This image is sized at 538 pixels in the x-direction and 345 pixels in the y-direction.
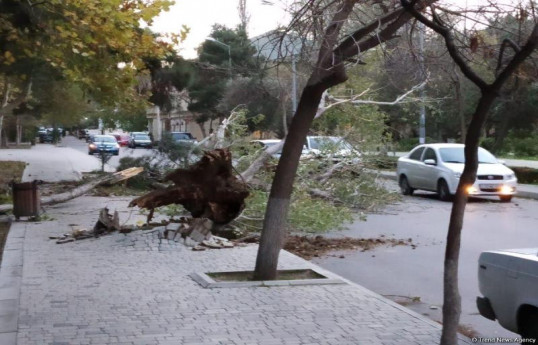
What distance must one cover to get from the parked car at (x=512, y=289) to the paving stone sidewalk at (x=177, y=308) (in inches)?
26.9

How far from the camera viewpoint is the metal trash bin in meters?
16.1

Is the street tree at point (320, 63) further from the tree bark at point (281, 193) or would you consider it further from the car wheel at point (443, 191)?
the car wheel at point (443, 191)

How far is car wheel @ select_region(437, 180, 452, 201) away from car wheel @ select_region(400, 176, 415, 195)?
6.26 feet

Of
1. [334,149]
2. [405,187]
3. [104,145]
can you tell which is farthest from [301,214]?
[104,145]

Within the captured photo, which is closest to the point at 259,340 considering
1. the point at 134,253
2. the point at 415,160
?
the point at 134,253

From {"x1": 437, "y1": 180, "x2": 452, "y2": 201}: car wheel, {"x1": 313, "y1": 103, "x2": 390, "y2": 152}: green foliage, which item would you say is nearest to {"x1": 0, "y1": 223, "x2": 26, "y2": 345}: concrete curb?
{"x1": 313, "y1": 103, "x2": 390, "y2": 152}: green foliage

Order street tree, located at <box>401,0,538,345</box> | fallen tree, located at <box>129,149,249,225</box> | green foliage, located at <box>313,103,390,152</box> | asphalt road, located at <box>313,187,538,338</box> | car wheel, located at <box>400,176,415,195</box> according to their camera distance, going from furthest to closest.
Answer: car wheel, located at <box>400,176,415,195</box>, green foliage, located at <box>313,103,390,152</box>, fallen tree, located at <box>129,149,249,225</box>, asphalt road, located at <box>313,187,538,338</box>, street tree, located at <box>401,0,538,345</box>

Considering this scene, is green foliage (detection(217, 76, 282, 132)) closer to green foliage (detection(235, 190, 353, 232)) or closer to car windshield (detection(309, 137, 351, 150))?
car windshield (detection(309, 137, 351, 150))

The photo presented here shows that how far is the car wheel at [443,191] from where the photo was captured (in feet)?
68.9

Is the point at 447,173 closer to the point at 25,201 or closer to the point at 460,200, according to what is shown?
the point at 25,201

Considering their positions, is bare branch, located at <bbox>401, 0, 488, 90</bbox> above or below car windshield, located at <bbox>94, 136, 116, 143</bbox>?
above

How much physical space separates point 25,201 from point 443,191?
38.1 ft

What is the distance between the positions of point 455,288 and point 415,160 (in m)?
17.4

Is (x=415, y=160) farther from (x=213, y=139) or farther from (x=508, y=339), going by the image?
(x=508, y=339)
